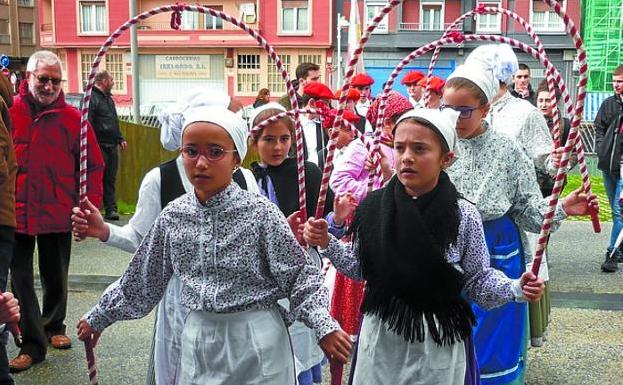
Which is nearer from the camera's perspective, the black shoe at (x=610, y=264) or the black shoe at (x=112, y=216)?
the black shoe at (x=610, y=264)

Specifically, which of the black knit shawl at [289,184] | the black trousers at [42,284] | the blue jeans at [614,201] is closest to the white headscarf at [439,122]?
the black knit shawl at [289,184]

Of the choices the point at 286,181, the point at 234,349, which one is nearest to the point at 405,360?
the point at 234,349

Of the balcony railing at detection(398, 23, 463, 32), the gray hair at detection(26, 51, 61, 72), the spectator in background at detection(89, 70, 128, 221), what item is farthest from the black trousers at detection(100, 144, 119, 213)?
the balcony railing at detection(398, 23, 463, 32)

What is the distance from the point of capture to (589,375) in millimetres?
4730

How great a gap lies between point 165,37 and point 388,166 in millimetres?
34750

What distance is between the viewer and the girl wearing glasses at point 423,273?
9.12 ft

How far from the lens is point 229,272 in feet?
8.82

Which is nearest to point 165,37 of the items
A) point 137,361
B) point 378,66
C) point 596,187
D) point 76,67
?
point 76,67

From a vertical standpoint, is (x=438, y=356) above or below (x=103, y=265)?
above

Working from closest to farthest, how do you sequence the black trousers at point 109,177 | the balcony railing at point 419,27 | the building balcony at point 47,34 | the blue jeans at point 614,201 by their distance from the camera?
the blue jeans at point 614,201, the black trousers at point 109,177, the balcony railing at point 419,27, the building balcony at point 47,34

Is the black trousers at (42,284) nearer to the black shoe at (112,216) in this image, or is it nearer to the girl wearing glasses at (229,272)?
the girl wearing glasses at (229,272)

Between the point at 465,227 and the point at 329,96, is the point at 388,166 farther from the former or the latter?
the point at 329,96

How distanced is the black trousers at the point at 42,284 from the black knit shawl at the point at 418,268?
2.83m

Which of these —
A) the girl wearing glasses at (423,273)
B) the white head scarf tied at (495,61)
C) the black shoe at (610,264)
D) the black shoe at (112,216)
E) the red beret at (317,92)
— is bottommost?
the black shoe at (610,264)
